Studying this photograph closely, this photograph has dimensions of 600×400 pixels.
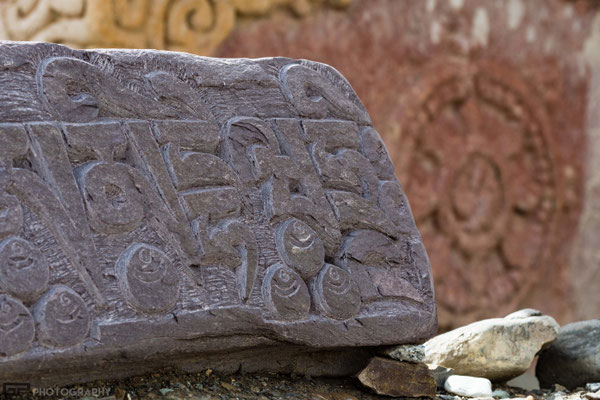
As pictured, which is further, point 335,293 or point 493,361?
point 493,361

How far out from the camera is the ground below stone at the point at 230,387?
2066 mm

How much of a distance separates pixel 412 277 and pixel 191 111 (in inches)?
30.8

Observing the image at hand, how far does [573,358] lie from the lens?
2912 millimetres

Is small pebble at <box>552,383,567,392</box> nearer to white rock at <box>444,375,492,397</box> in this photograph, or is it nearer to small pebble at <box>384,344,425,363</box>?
white rock at <box>444,375,492,397</box>

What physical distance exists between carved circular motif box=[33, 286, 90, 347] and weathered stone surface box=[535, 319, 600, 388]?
5.65ft

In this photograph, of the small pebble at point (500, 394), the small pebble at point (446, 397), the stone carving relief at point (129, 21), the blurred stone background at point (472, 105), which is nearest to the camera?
the small pebble at point (446, 397)

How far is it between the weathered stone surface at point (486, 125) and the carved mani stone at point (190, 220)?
5.07ft

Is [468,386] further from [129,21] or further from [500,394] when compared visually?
[129,21]

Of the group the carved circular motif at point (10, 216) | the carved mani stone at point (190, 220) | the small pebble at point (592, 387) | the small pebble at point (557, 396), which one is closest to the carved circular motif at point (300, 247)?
the carved mani stone at point (190, 220)

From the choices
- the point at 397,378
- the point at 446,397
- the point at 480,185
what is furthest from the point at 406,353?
the point at 480,185

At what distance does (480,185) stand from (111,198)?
3023 millimetres
